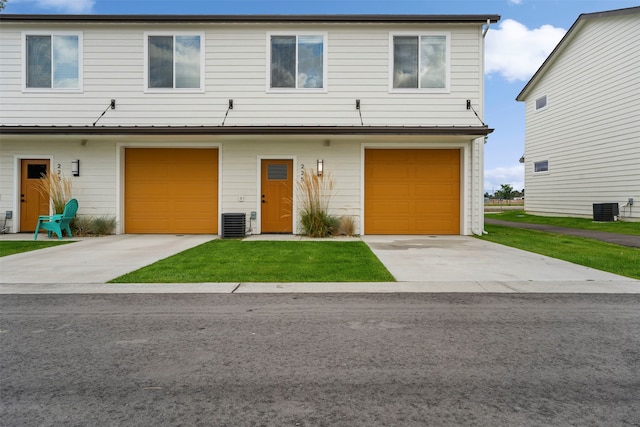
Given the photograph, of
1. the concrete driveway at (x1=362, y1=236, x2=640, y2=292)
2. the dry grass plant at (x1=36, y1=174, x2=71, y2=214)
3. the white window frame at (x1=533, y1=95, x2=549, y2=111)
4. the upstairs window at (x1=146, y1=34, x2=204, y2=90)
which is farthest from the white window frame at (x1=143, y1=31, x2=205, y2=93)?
the white window frame at (x1=533, y1=95, x2=549, y2=111)

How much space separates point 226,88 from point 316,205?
4.62 m

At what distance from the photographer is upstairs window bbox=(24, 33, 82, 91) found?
11.8m

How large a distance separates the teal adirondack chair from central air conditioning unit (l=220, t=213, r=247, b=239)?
4.33m

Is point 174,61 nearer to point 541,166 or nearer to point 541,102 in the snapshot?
point 541,102

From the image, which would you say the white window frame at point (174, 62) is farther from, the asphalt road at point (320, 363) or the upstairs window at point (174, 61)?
→ the asphalt road at point (320, 363)

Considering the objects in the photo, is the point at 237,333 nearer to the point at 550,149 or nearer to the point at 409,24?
the point at 409,24

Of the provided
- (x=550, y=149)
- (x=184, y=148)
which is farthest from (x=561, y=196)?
(x=184, y=148)

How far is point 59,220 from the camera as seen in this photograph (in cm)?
1055

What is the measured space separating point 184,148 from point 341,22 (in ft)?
20.4

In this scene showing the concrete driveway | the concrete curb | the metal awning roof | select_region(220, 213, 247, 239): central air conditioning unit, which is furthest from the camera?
select_region(220, 213, 247, 239): central air conditioning unit

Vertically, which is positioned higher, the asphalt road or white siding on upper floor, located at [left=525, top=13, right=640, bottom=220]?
white siding on upper floor, located at [left=525, top=13, right=640, bottom=220]

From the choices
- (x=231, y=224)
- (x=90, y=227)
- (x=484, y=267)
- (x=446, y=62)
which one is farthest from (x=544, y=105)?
(x=90, y=227)

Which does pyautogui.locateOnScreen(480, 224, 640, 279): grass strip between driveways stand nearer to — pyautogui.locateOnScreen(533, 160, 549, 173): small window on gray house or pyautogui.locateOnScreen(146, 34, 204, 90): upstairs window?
pyautogui.locateOnScreen(146, 34, 204, 90): upstairs window

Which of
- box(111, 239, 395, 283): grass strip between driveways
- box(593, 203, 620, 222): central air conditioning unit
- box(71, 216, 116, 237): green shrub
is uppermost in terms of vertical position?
box(593, 203, 620, 222): central air conditioning unit
